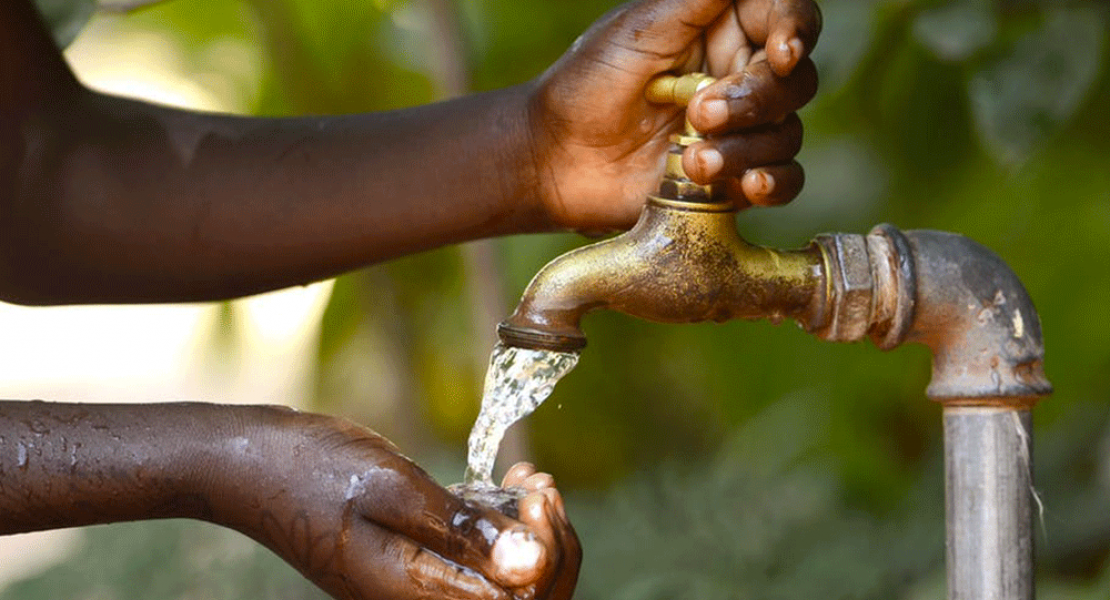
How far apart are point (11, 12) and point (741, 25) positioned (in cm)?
72

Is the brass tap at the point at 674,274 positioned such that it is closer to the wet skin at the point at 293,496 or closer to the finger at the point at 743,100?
the finger at the point at 743,100

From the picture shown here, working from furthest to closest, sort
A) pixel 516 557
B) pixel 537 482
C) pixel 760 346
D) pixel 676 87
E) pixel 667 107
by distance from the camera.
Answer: pixel 760 346
pixel 667 107
pixel 676 87
pixel 537 482
pixel 516 557

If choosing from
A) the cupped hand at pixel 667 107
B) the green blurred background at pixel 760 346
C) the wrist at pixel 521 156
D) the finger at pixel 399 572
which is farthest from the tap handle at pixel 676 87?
the green blurred background at pixel 760 346

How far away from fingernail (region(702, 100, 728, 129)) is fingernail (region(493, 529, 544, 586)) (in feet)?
1.18

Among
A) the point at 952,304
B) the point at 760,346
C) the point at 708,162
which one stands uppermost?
the point at 708,162

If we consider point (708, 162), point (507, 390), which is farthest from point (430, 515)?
point (708, 162)

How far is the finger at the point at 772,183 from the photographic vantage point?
1248mm

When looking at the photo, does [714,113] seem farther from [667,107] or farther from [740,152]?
[667,107]

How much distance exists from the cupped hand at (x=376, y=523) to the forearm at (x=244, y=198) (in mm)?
474

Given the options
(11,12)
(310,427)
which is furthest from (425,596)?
(11,12)

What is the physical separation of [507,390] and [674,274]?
17 cm

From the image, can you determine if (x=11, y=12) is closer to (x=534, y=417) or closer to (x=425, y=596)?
(x=425, y=596)

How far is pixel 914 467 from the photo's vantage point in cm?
300

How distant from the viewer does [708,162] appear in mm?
1204
